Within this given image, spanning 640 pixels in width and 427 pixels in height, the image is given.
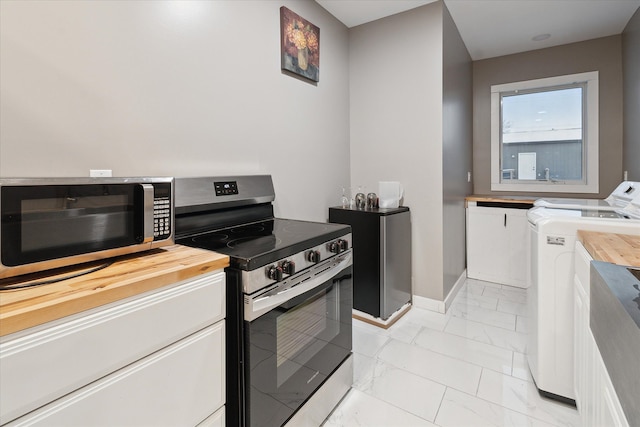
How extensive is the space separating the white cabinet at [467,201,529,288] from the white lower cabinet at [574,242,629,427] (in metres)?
2.11

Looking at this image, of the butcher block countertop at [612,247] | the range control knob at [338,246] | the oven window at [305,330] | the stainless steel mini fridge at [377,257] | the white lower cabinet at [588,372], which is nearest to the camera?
the white lower cabinet at [588,372]

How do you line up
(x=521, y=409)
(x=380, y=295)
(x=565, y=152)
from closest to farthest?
1. (x=521, y=409)
2. (x=380, y=295)
3. (x=565, y=152)

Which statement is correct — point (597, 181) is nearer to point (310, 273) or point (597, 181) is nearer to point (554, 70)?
point (554, 70)

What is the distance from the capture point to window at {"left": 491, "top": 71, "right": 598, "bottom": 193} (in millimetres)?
3508

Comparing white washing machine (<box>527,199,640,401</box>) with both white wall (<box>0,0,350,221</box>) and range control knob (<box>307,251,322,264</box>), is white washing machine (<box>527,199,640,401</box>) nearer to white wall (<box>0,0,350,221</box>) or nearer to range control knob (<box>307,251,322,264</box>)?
range control knob (<box>307,251,322,264</box>)

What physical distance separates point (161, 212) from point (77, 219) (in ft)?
0.81

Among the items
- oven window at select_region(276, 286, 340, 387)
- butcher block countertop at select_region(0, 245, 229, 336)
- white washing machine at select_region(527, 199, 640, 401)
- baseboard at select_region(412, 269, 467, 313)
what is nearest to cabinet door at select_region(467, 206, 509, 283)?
baseboard at select_region(412, 269, 467, 313)

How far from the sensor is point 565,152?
367 centimetres

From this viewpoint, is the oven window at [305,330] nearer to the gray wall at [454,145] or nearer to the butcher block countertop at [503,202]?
the gray wall at [454,145]

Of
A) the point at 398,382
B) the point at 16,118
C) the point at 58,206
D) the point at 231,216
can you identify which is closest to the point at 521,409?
the point at 398,382

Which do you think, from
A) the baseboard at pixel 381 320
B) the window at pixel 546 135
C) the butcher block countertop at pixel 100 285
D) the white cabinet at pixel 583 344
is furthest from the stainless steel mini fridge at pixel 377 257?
the window at pixel 546 135

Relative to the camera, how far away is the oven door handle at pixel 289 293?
1.09m

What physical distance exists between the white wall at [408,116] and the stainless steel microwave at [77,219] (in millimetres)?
2138

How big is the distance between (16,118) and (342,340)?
1608 mm
